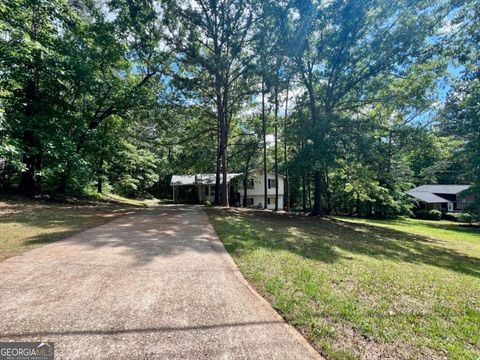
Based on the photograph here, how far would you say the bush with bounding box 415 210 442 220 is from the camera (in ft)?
93.6

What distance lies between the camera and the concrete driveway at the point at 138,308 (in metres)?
2.36

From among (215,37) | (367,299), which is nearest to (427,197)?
(215,37)

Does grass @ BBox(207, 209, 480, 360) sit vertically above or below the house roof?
below

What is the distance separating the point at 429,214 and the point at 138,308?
35.8 metres

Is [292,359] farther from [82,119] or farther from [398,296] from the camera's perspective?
[82,119]

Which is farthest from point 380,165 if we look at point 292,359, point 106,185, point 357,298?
point 106,185

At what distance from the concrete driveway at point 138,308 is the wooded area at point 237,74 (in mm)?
7495

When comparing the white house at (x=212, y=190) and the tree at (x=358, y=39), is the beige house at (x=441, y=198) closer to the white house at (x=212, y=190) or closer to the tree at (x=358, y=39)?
the white house at (x=212, y=190)

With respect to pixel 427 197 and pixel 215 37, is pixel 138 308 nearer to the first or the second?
pixel 215 37

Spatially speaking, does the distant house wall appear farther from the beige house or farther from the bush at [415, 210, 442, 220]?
the beige house

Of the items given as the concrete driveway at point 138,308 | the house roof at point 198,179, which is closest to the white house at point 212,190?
the house roof at point 198,179

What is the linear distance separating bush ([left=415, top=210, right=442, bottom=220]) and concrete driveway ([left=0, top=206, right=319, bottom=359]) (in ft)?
110

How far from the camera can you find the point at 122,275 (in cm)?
395

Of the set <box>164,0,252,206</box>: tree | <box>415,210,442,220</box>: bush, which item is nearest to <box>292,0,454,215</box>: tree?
<box>164,0,252,206</box>: tree
